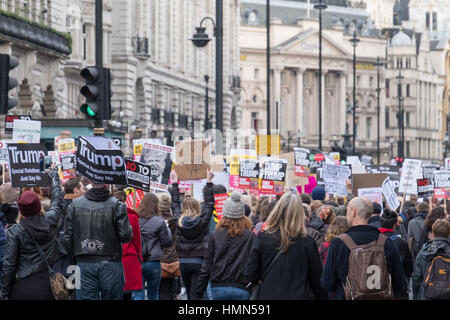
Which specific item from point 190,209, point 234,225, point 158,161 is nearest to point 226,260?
point 234,225

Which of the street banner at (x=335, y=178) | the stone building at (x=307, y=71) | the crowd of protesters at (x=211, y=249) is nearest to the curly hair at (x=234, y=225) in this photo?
the crowd of protesters at (x=211, y=249)

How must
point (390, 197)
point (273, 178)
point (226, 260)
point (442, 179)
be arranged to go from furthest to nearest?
point (273, 178) → point (442, 179) → point (390, 197) → point (226, 260)

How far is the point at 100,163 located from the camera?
41.0 feet

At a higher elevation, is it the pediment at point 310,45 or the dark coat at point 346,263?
the pediment at point 310,45

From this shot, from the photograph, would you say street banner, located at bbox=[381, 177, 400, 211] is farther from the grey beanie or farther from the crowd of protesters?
the grey beanie

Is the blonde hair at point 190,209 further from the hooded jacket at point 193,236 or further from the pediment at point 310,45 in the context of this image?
the pediment at point 310,45

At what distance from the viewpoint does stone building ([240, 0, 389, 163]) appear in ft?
411

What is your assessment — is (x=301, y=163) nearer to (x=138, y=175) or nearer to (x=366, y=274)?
(x=138, y=175)

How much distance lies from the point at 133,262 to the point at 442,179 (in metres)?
10.1

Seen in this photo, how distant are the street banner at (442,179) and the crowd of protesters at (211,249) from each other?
6565 millimetres

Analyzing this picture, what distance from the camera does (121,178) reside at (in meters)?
12.6

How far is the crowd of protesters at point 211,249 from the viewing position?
10.4 meters

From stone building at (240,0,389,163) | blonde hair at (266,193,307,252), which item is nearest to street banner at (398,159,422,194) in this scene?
blonde hair at (266,193,307,252)

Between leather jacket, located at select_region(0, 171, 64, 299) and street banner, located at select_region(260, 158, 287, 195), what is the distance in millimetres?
11689
